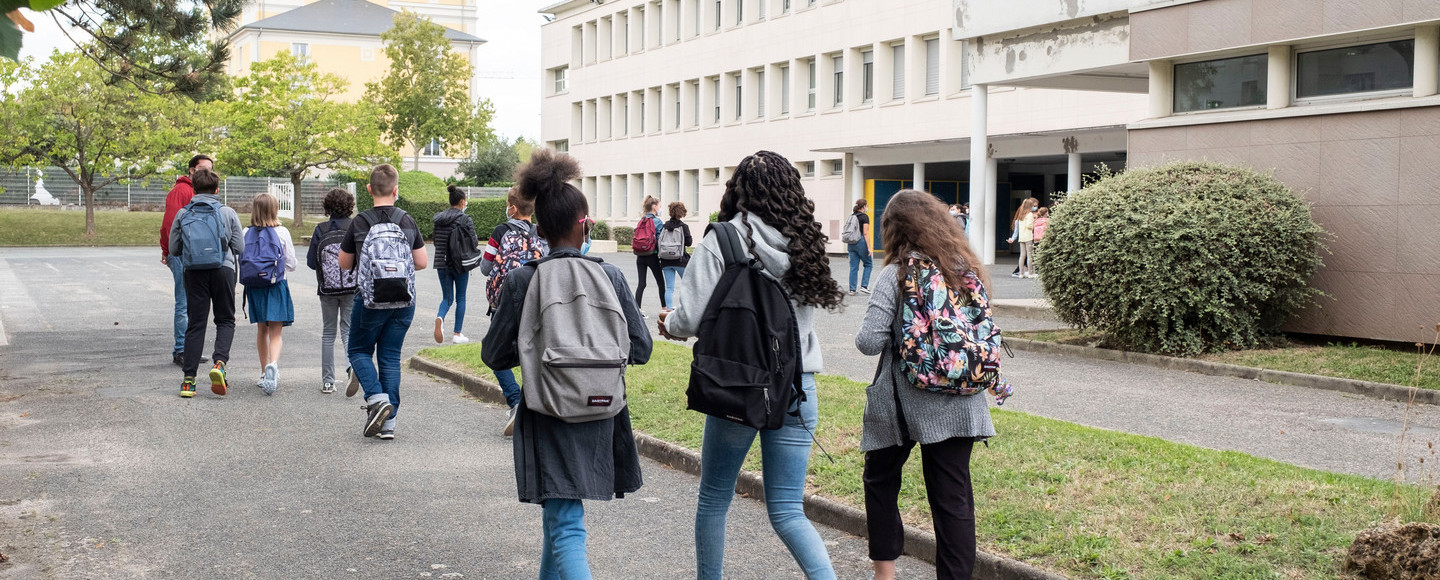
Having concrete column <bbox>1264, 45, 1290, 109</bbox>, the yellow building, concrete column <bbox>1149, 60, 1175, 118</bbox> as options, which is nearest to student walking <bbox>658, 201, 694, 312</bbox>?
concrete column <bbox>1149, 60, 1175, 118</bbox>

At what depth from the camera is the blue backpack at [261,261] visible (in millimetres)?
10648

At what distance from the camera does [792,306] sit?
4512 millimetres

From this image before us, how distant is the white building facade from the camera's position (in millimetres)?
35500

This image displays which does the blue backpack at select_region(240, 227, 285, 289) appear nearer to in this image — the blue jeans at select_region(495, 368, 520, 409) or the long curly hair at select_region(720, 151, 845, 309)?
the blue jeans at select_region(495, 368, 520, 409)

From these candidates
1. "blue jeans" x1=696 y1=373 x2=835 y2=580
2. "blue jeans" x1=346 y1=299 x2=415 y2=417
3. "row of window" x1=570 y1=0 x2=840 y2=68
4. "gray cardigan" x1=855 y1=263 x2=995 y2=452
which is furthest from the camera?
"row of window" x1=570 y1=0 x2=840 y2=68

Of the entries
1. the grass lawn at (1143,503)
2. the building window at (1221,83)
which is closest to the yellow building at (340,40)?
the building window at (1221,83)

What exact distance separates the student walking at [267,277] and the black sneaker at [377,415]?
2.27 m

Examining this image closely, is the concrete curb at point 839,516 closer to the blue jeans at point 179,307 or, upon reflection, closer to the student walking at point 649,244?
the blue jeans at point 179,307

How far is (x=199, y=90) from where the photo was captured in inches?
561

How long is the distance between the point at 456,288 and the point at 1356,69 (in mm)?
10221

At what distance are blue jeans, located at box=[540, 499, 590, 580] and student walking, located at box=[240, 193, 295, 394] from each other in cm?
695

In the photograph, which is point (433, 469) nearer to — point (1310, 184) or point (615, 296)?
point (615, 296)

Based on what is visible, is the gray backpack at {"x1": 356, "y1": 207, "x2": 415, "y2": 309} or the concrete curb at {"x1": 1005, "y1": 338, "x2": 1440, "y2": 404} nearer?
the gray backpack at {"x1": 356, "y1": 207, "x2": 415, "y2": 309}

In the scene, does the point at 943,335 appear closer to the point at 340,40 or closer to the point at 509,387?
the point at 509,387
